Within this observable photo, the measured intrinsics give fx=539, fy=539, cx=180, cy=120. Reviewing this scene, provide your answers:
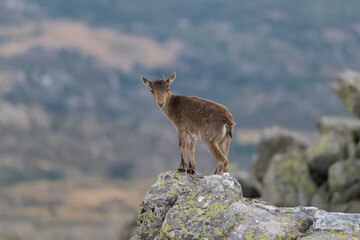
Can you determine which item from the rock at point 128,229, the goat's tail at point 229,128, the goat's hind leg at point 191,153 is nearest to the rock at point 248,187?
the rock at point 128,229

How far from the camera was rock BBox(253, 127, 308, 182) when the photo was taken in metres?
52.0

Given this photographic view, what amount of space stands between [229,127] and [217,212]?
4.44 metres

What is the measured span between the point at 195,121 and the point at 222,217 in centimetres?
527

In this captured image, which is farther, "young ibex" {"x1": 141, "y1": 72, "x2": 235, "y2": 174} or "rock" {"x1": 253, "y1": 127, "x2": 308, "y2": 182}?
"rock" {"x1": 253, "y1": 127, "x2": 308, "y2": 182}

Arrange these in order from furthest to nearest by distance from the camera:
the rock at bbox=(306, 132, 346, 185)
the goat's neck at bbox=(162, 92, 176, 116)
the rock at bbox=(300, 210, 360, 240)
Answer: the rock at bbox=(306, 132, 346, 185) < the goat's neck at bbox=(162, 92, 176, 116) < the rock at bbox=(300, 210, 360, 240)

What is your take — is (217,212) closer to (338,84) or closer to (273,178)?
(273,178)

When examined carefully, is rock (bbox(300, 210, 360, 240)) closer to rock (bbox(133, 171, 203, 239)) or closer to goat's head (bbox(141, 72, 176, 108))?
rock (bbox(133, 171, 203, 239))

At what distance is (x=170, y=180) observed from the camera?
17453 millimetres

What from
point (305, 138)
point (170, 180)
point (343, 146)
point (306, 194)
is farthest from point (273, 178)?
point (170, 180)

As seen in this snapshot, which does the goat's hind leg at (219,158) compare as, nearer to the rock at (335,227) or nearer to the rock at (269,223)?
the rock at (269,223)

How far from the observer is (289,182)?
1708 inches

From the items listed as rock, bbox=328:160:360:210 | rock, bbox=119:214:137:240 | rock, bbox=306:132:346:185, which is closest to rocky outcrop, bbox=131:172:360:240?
rock, bbox=328:160:360:210

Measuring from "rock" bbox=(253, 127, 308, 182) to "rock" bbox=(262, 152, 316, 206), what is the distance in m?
6.68

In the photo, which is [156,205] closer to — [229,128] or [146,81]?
[229,128]
